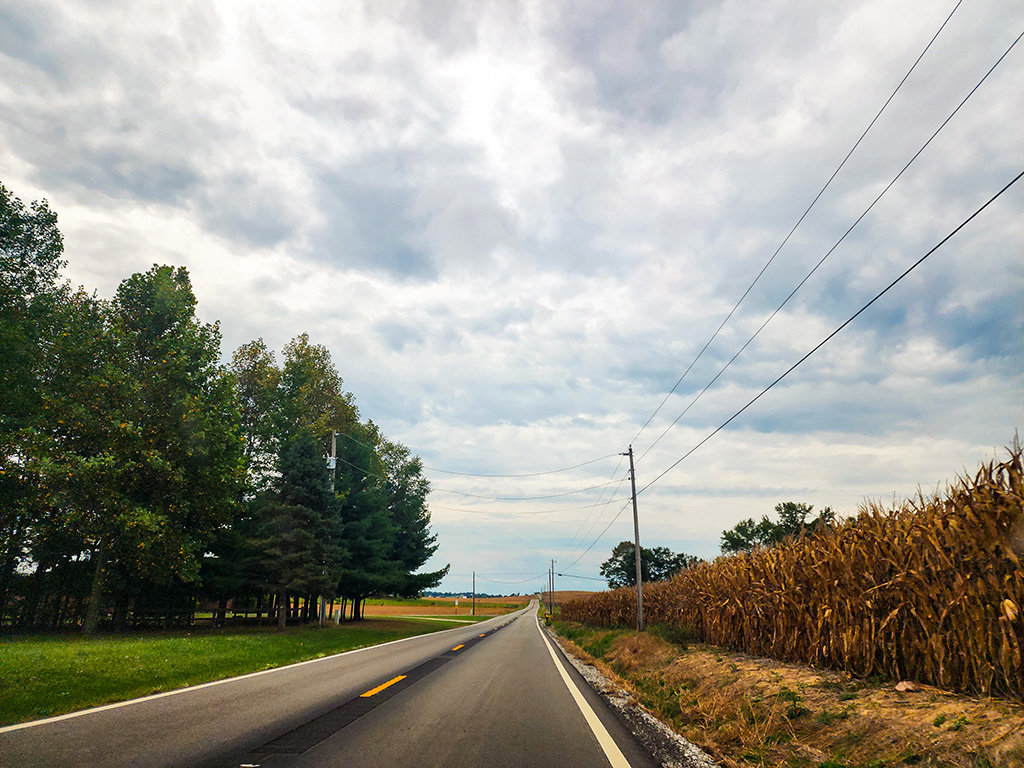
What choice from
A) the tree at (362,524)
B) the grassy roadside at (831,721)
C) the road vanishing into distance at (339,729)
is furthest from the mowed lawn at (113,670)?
the tree at (362,524)

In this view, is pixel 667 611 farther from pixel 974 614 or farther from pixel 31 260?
pixel 31 260

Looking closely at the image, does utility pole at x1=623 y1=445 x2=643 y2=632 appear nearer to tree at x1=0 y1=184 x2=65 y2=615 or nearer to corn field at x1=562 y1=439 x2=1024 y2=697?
corn field at x1=562 y1=439 x2=1024 y2=697

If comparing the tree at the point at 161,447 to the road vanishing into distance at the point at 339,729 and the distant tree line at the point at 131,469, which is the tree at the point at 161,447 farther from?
the road vanishing into distance at the point at 339,729

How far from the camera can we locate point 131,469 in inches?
953

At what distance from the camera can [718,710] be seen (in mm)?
7336

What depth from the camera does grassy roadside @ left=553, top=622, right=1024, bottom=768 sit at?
4480mm

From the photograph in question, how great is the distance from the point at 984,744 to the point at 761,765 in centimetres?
169

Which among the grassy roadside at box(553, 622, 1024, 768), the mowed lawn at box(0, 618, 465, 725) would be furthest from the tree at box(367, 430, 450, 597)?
the grassy roadside at box(553, 622, 1024, 768)

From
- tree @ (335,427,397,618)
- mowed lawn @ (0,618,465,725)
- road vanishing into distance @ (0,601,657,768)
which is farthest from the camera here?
tree @ (335,427,397,618)

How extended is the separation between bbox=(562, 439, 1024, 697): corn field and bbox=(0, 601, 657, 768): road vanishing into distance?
3.38 metres

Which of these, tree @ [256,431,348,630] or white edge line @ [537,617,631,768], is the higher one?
tree @ [256,431,348,630]

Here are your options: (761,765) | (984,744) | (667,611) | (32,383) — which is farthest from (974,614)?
(32,383)

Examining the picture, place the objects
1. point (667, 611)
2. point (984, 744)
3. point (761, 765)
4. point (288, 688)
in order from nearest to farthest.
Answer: point (984, 744)
point (761, 765)
point (288, 688)
point (667, 611)

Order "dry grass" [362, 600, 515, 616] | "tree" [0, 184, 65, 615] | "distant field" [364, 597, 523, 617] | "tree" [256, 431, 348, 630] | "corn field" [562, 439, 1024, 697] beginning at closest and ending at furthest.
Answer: "corn field" [562, 439, 1024, 697], "tree" [0, 184, 65, 615], "tree" [256, 431, 348, 630], "dry grass" [362, 600, 515, 616], "distant field" [364, 597, 523, 617]
